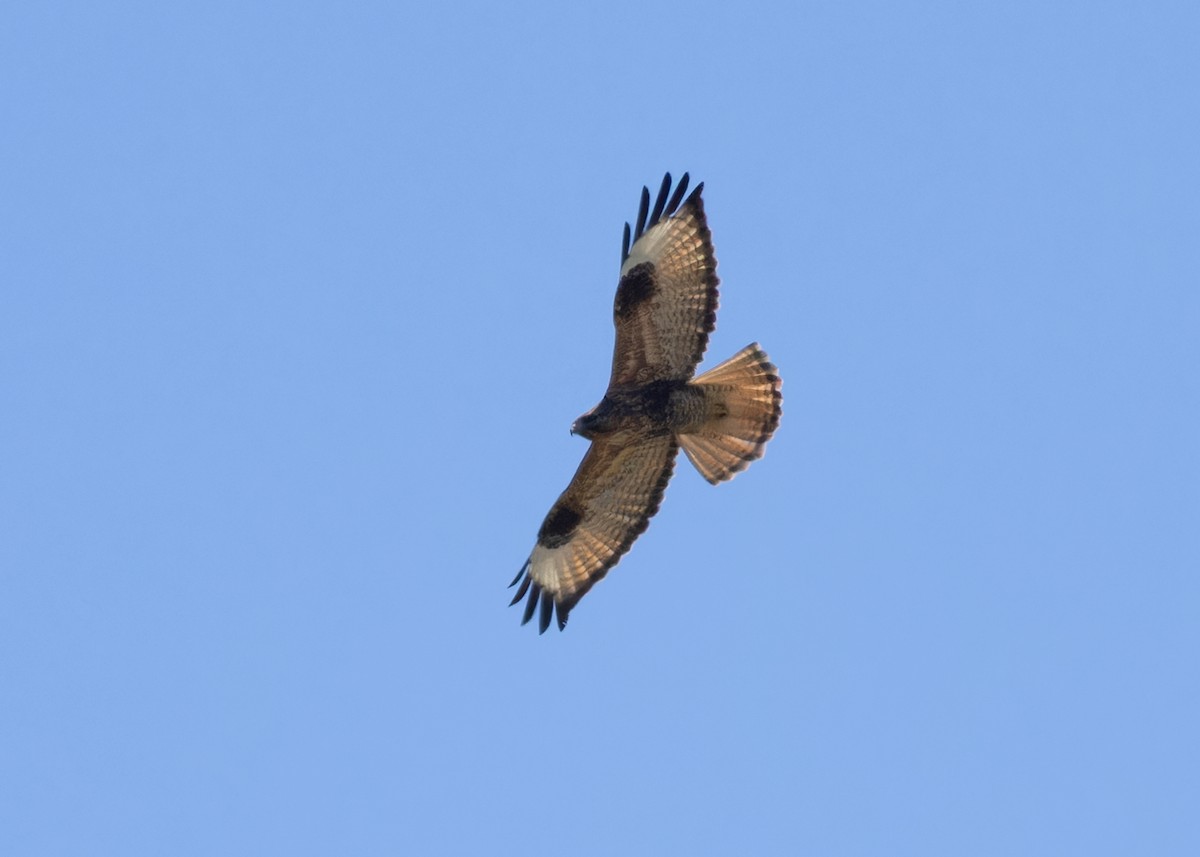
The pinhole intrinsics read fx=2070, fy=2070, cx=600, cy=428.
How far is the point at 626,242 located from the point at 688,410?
1227mm

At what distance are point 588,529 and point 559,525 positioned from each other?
210mm

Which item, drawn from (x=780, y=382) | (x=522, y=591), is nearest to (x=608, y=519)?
(x=522, y=591)

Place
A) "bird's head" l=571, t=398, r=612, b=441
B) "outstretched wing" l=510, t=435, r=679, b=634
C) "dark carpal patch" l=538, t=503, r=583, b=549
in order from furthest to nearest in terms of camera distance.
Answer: "dark carpal patch" l=538, t=503, r=583, b=549 → "outstretched wing" l=510, t=435, r=679, b=634 → "bird's head" l=571, t=398, r=612, b=441

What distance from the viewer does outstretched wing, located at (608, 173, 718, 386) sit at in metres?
13.9

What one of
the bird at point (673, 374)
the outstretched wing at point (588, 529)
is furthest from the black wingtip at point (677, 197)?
the outstretched wing at point (588, 529)

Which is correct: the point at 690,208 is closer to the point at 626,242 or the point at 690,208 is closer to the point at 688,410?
the point at 626,242

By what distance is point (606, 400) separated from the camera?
46.1 feet

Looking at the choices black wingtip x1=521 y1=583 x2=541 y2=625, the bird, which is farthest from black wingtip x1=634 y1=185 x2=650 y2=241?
black wingtip x1=521 y1=583 x2=541 y2=625

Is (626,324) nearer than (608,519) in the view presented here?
Yes

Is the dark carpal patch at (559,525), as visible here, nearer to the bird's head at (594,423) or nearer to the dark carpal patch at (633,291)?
the bird's head at (594,423)

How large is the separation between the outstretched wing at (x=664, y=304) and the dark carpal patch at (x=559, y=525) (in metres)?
1.19

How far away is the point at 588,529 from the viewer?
1488cm

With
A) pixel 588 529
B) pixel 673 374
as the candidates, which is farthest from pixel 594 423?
pixel 588 529

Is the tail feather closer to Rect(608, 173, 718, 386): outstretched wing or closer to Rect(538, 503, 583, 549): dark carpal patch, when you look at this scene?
Rect(608, 173, 718, 386): outstretched wing
